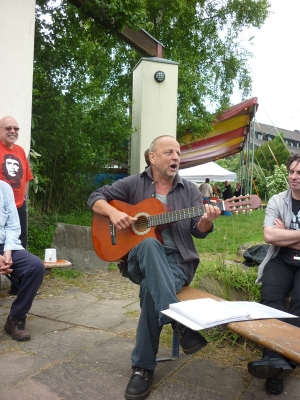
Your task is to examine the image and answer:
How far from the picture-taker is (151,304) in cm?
260

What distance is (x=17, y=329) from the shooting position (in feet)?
11.2

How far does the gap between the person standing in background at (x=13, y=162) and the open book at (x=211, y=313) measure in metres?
2.71

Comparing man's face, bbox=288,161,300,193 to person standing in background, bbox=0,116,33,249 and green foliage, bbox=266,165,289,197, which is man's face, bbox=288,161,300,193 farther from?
green foliage, bbox=266,165,289,197

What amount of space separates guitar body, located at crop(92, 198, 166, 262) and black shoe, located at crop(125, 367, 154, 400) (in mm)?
847

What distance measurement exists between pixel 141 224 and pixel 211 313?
3.67ft

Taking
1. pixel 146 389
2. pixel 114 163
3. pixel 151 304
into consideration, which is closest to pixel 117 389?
pixel 146 389

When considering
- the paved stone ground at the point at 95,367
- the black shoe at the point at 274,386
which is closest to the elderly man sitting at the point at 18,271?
the paved stone ground at the point at 95,367

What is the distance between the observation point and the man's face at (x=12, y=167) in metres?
4.46

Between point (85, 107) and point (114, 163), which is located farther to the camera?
point (114, 163)

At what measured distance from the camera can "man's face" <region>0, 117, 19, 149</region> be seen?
→ 441 centimetres

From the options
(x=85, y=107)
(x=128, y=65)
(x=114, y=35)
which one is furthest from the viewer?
(x=128, y=65)

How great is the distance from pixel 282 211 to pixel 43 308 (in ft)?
8.21

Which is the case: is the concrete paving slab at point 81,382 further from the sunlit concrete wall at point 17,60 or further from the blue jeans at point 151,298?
the sunlit concrete wall at point 17,60

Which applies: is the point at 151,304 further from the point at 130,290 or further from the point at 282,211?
the point at 130,290
